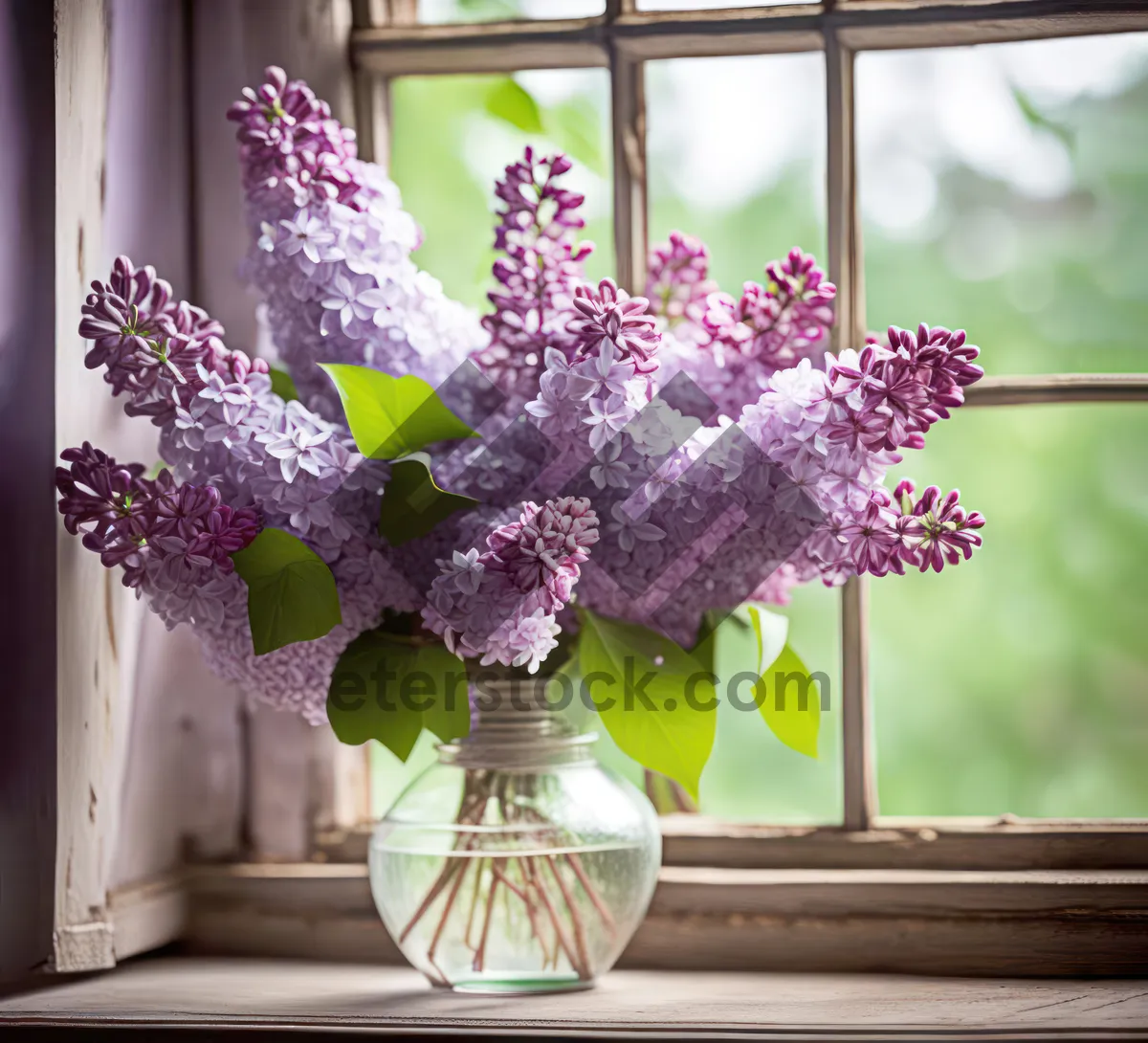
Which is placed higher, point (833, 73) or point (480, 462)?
point (833, 73)

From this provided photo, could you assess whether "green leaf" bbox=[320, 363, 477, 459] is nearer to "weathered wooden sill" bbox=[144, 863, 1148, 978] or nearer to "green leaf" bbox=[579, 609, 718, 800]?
"green leaf" bbox=[579, 609, 718, 800]

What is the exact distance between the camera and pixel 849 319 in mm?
1071

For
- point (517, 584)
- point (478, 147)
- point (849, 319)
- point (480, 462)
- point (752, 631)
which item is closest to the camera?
point (517, 584)

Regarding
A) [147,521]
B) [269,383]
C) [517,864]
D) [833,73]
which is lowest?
[517,864]

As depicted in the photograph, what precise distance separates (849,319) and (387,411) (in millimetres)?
465

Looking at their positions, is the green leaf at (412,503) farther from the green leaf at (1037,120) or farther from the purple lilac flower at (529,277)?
the green leaf at (1037,120)

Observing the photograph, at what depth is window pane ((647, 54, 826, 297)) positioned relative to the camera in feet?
3.73

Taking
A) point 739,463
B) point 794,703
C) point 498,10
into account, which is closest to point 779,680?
point 794,703

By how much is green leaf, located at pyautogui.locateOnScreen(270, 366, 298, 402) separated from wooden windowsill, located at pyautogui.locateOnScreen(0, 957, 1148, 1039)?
1.49 feet

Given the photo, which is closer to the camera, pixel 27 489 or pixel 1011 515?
pixel 27 489

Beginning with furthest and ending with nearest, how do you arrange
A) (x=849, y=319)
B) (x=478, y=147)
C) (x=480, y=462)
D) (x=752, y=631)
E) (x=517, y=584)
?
1. (x=478, y=147)
2. (x=849, y=319)
3. (x=752, y=631)
4. (x=480, y=462)
5. (x=517, y=584)

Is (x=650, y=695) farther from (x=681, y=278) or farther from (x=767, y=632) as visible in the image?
(x=681, y=278)

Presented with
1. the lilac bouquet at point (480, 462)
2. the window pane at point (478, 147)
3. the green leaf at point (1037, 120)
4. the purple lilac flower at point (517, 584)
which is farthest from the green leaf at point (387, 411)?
the green leaf at point (1037, 120)

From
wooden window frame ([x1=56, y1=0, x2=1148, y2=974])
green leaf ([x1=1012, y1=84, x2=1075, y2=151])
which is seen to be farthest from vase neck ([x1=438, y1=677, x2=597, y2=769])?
green leaf ([x1=1012, y1=84, x2=1075, y2=151])
